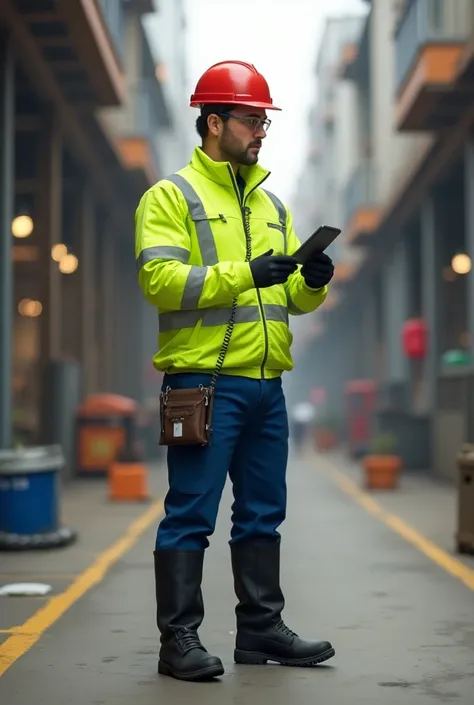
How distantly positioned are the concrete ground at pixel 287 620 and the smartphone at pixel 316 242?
5.77 feet

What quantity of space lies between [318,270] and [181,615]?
1.57m

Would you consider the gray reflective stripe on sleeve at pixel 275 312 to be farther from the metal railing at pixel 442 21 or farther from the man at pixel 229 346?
the metal railing at pixel 442 21

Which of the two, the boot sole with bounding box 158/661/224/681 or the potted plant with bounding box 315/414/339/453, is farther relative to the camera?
the potted plant with bounding box 315/414/339/453

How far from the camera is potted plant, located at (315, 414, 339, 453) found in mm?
45281

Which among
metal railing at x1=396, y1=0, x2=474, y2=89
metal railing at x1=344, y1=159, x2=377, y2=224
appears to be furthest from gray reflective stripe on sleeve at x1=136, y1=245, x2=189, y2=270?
metal railing at x1=344, y1=159, x2=377, y2=224

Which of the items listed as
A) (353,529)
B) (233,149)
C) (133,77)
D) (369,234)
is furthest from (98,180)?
(233,149)

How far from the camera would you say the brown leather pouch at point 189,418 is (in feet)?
19.7

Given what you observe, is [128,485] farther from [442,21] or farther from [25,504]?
[442,21]

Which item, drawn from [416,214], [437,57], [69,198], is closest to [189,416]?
[437,57]

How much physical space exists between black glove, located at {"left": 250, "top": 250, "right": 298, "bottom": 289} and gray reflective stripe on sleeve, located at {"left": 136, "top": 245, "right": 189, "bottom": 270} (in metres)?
0.34

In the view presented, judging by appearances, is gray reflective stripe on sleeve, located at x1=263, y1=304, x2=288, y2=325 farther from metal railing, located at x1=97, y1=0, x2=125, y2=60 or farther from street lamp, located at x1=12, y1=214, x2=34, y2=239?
street lamp, located at x1=12, y1=214, x2=34, y2=239

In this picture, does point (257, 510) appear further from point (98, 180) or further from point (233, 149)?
point (98, 180)

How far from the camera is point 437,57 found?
21.5 meters

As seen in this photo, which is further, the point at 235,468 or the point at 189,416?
the point at 235,468
